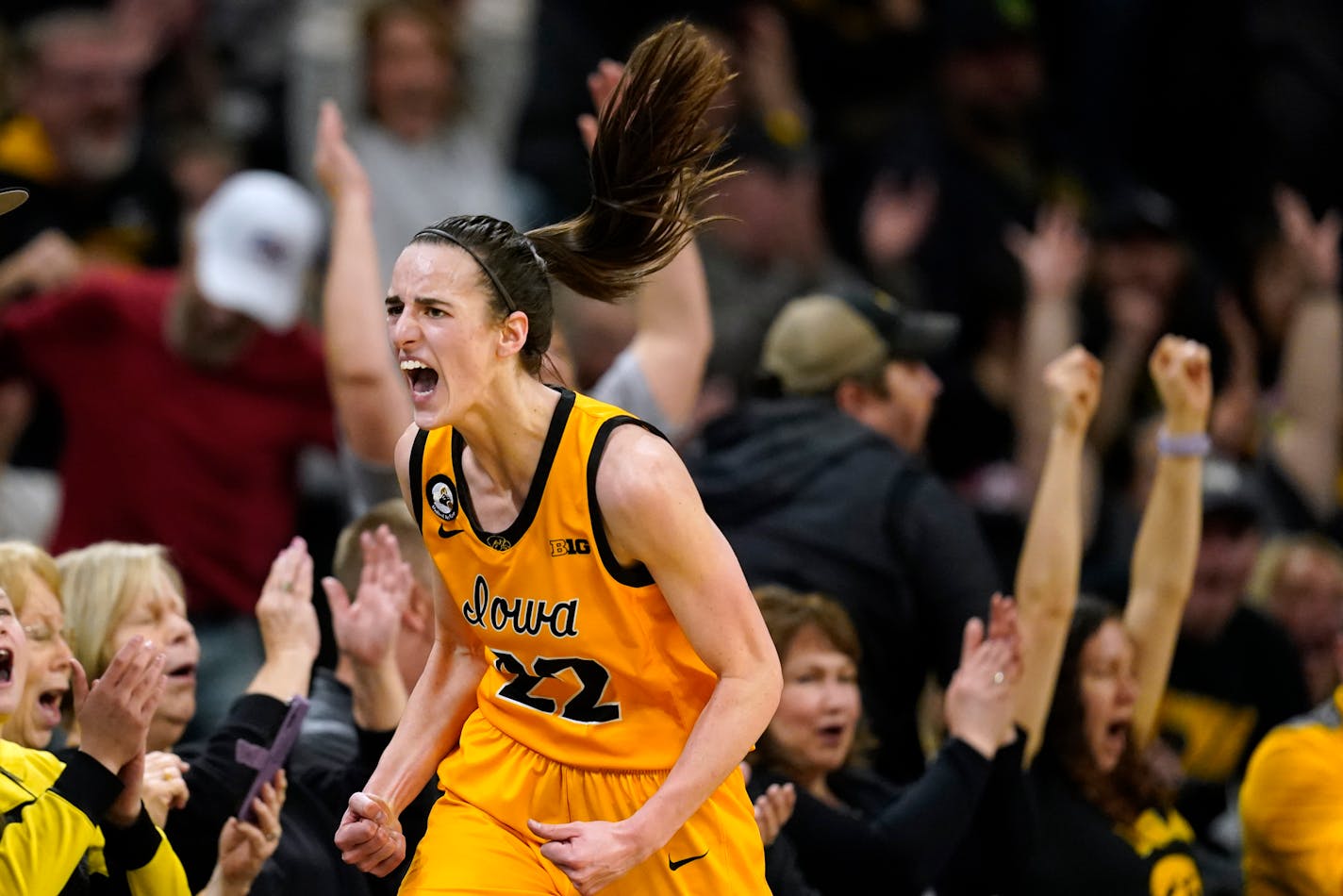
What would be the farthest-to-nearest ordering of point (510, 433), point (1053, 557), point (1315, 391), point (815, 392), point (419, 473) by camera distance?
1. point (1315, 391)
2. point (815, 392)
3. point (1053, 557)
4. point (419, 473)
5. point (510, 433)

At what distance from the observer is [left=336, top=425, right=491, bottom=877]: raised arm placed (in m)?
3.66

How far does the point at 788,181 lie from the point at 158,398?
300 cm

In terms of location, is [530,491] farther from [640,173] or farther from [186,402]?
[186,402]

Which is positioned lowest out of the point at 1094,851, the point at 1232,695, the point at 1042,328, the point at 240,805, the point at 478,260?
the point at 1232,695

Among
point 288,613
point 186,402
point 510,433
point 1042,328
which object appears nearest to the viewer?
point 510,433

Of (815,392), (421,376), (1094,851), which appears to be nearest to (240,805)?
(421,376)

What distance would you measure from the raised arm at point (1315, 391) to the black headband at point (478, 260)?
5.01 metres

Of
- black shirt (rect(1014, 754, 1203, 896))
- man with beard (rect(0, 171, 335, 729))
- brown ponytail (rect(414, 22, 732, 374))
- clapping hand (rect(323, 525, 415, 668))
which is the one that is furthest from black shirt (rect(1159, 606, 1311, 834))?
brown ponytail (rect(414, 22, 732, 374))

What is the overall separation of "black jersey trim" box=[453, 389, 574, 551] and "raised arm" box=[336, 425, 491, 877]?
0.19 metres

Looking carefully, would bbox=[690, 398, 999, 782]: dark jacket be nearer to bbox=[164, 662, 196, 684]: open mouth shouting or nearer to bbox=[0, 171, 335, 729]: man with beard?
bbox=[164, 662, 196, 684]: open mouth shouting

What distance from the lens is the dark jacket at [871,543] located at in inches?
200

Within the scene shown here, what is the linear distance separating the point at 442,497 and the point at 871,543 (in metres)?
1.81

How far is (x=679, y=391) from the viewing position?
17.2 feet

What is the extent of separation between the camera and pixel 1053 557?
4.87 m
